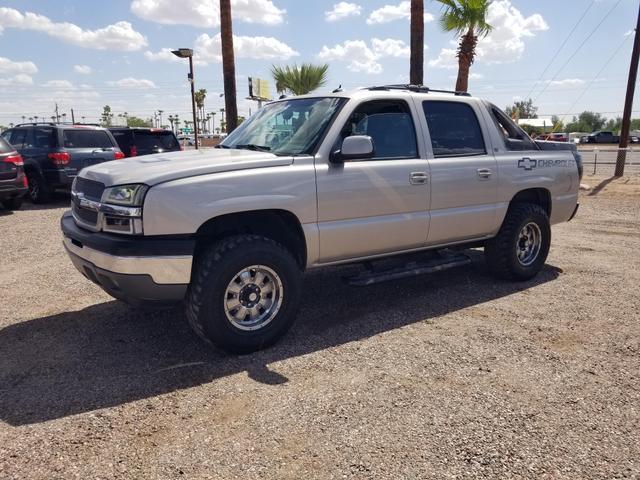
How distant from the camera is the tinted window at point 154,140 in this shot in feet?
44.2

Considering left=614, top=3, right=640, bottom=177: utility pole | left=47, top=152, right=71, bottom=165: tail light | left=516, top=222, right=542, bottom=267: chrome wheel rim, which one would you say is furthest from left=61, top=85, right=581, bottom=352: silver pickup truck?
left=614, top=3, right=640, bottom=177: utility pole

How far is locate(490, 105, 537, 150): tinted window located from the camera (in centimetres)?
562

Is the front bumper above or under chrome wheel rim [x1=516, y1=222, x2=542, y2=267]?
above

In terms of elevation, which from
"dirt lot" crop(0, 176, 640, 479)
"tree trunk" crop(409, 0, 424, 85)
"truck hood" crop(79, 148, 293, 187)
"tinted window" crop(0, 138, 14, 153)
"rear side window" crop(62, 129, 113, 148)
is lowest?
"dirt lot" crop(0, 176, 640, 479)

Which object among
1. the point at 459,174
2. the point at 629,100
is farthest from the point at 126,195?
the point at 629,100

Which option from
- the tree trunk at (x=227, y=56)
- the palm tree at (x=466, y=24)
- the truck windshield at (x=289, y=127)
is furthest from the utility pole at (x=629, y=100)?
the truck windshield at (x=289, y=127)

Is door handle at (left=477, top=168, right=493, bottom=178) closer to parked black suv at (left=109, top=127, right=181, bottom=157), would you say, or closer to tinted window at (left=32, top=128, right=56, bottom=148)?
tinted window at (left=32, top=128, right=56, bottom=148)

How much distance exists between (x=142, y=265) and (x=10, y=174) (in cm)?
830

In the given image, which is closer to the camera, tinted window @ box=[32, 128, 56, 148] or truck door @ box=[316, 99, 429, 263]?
truck door @ box=[316, 99, 429, 263]

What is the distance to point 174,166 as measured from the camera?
3.80m

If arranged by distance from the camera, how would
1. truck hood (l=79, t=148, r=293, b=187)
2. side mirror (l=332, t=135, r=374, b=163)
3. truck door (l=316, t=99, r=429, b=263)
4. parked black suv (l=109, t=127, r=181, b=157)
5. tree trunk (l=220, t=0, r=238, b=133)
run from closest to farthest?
truck hood (l=79, t=148, r=293, b=187), side mirror (l=332, t=135, r=374, b=163), truck door (l=316, t=99, r=429, b=263), parked black suv (l=109, t=127, r=181, b=157), tree trunk (l=220, t=0, r=238, b=133)

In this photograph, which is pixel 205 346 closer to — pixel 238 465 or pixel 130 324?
pixel 130 324

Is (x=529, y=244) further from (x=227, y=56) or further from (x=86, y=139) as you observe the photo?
(x=227, y=56)

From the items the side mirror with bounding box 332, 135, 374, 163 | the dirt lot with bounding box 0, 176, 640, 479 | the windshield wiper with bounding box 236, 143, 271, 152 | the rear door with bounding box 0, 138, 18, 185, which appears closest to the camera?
the dirt lot with bounding box 0, 176, 640, 479
